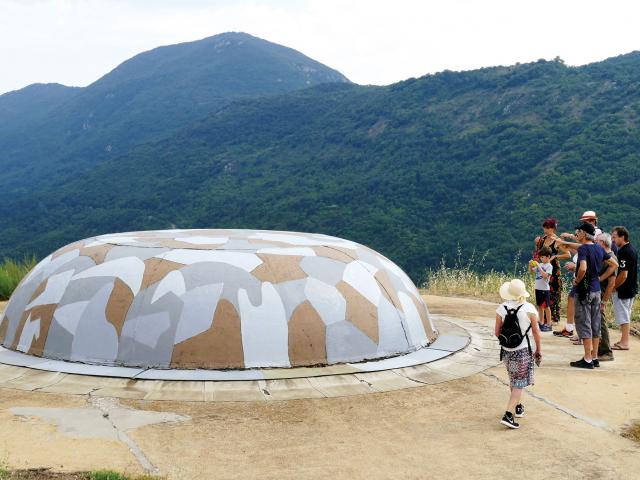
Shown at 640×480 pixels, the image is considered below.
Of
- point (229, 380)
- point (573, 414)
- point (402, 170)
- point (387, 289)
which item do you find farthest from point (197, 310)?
point (402, 170)

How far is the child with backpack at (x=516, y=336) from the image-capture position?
6.33 m

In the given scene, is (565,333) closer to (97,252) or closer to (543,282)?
(543,282)

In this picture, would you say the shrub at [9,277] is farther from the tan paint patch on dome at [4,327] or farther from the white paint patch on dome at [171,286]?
the white paint patch on dome at [171,286]

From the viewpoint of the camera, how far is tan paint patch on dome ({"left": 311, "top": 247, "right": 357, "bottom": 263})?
361 inches

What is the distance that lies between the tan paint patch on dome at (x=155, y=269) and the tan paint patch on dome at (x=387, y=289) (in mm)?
2631

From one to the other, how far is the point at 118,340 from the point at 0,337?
2.20 m

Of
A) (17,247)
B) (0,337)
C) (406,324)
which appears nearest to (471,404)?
(406,324)

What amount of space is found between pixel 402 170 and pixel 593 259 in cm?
4833

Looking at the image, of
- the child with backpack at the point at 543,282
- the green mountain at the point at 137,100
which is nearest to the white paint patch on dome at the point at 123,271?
the child with backpack at the point at 543,282

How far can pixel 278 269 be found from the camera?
8500mm

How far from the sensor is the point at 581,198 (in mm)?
40000

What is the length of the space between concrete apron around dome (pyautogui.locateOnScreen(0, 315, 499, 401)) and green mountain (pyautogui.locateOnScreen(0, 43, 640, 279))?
2481cm

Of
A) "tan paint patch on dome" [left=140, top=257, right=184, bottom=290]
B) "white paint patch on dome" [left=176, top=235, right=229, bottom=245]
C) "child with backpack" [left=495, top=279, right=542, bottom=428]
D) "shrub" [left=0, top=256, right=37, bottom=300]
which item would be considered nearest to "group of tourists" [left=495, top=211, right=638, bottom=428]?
"child with backpack" [left=495, top=279, right=542, bottom=428]

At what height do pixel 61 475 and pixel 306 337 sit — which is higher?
pixel 306 337
